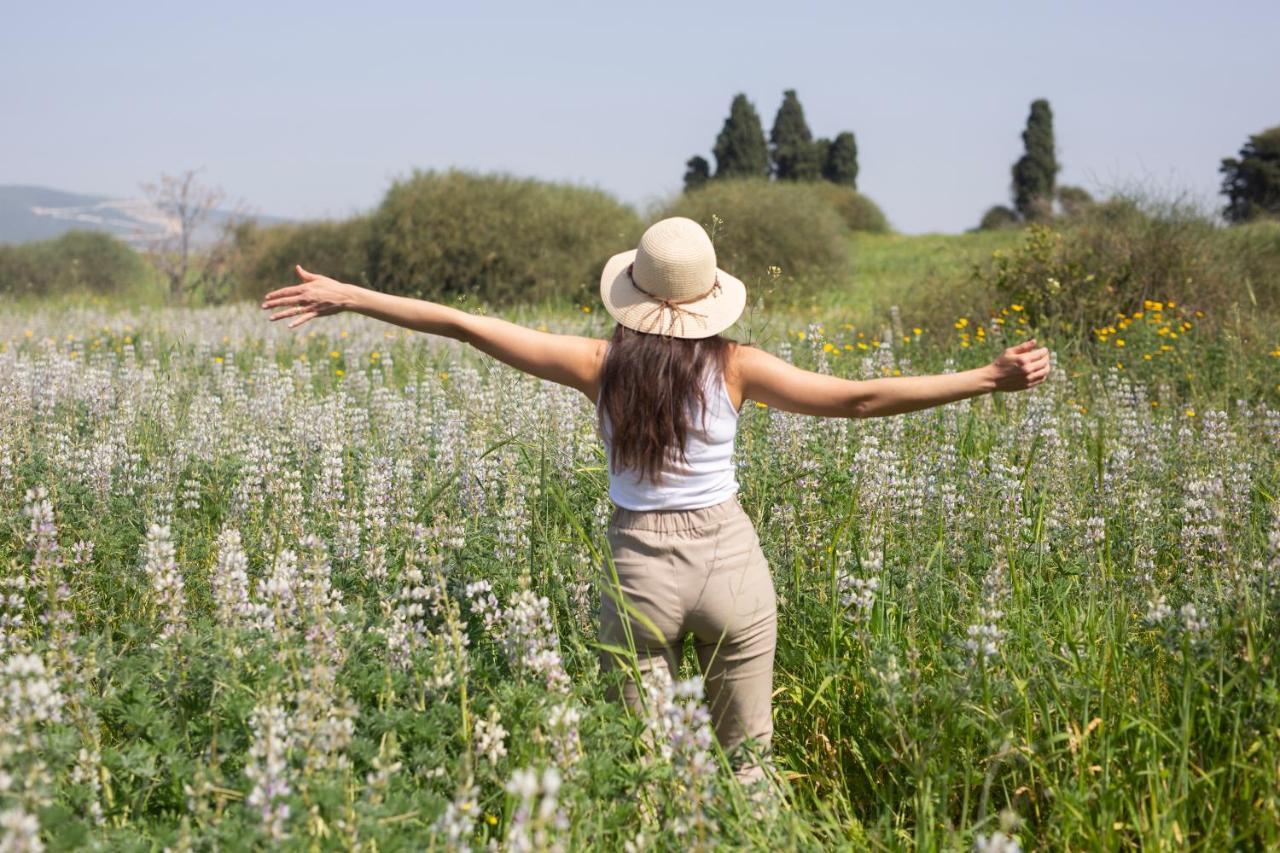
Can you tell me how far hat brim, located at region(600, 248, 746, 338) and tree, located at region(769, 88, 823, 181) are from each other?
47359 mm

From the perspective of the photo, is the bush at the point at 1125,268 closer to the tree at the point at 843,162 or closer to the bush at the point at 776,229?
the bush at the point at 776,229

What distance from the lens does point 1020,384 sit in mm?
2922

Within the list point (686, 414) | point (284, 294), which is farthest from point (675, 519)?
point (284, 294)

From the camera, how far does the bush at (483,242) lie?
66.8 ft

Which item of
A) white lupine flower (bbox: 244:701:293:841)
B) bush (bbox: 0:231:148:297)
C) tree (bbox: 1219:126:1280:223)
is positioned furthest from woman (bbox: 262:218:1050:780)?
tree (bbox: 1219:126:1280:223)

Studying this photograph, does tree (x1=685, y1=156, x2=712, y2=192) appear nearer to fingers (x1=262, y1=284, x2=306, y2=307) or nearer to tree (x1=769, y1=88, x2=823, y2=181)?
tree (x1=769, y1=88, x2=823, y2=181)

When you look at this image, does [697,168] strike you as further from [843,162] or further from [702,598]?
[702,598]

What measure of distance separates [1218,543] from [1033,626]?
1.02 meters

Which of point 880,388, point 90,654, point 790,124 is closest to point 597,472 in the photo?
point 880,388

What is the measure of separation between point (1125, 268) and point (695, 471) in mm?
9016

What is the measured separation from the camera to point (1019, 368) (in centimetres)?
291

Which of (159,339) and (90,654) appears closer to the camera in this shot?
(90,654)

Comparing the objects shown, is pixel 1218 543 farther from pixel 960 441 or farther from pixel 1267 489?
pixel 960 441

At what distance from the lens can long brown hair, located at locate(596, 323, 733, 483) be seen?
2.95 metres
